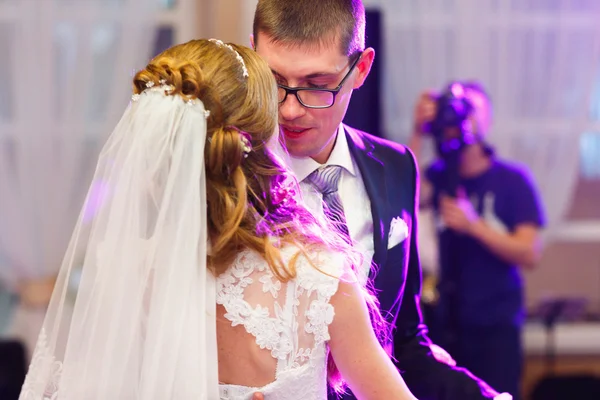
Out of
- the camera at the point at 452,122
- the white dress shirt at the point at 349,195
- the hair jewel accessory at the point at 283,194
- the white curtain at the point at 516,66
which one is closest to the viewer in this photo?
the hair jewel accessory at the point at 283,194

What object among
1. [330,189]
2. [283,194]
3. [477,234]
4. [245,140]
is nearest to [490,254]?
[477,234]

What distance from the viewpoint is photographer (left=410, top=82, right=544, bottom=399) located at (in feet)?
Result: 11.9

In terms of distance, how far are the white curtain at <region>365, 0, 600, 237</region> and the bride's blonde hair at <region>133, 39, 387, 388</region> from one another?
8.93ft

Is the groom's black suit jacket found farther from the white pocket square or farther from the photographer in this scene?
the photographer

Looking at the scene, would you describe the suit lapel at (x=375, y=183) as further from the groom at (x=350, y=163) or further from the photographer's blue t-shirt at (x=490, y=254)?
the photographer's blue t-shirt at (x=490, y=254)

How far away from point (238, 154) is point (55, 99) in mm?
2867

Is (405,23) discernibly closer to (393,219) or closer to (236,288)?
(393,219)

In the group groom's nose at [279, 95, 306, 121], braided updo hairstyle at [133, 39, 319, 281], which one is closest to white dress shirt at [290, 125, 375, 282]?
groom's nose at [279, 95, 306, 121]

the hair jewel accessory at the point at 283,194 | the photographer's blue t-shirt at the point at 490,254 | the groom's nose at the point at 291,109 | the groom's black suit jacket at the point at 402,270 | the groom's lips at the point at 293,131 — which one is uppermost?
the groom's nose at the point at 291,109

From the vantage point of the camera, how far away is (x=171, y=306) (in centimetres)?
165

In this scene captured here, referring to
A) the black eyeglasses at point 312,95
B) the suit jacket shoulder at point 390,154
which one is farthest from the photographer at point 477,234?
the black eyeglasses at point 312,95

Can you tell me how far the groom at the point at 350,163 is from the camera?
2043mm

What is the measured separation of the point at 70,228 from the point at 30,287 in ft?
1.11

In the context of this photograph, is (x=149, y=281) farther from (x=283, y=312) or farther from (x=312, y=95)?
(x=312, y=95)
